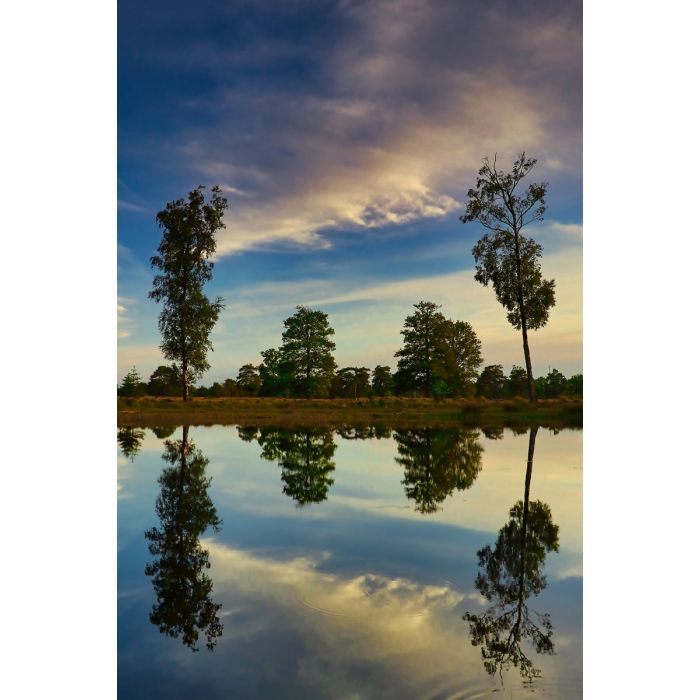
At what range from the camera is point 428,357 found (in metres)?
35.7

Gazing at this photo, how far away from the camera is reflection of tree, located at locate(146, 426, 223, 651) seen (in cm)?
276

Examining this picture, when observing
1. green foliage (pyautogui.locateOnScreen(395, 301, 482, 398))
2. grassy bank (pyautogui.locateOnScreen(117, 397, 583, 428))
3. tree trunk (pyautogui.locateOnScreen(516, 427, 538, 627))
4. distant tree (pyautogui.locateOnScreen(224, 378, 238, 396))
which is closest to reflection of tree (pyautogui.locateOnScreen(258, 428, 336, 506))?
tree trunk (pyautogui.locateOnScreen(516, 427, 538, 627))

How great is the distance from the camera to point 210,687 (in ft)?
7.35

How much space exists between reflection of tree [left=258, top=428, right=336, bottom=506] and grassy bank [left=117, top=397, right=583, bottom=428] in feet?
10.2

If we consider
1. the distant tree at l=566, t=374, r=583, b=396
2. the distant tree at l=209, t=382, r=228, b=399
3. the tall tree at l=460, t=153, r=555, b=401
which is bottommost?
the distant tree at l=209, t=382, r=228, b=399

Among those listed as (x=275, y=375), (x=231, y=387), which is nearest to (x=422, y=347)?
(x=275, y=375)

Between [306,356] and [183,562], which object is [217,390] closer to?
[306,356]

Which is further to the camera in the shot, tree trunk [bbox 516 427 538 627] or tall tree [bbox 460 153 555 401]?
tall tree [bbox 460 153 555 401]

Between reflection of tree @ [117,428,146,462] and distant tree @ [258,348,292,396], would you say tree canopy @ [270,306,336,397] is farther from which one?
reflection of tree @ [117,428,146,462]

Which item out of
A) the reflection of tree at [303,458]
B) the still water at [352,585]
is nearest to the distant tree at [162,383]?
the reflection of tree at [303,458]

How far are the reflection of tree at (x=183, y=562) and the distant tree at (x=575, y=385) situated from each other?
559 inches
